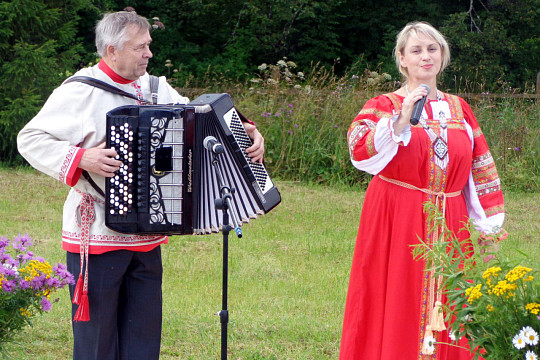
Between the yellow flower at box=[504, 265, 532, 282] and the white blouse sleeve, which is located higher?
the white blouse sleeve

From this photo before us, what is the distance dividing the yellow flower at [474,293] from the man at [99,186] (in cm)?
120

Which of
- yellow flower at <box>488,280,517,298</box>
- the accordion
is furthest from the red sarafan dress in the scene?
yellow flower at <box>488,280,517,298</box>

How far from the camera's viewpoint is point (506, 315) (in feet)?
8.19

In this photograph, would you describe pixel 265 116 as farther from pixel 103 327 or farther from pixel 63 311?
pixel 103 327

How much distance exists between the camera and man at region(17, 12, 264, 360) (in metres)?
3.17

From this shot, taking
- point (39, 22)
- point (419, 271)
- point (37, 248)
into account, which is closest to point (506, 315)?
point (419, 271)

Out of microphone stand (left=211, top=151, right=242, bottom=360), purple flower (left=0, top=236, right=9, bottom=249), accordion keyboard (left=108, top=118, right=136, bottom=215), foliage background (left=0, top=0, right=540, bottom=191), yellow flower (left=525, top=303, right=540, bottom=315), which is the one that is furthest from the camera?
foliage background (left=0, top=0, right=540, bottom=191)

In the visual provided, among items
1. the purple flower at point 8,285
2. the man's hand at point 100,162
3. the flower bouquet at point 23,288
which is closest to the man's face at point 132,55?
the man's hand at point 100,162

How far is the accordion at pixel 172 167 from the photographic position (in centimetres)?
315

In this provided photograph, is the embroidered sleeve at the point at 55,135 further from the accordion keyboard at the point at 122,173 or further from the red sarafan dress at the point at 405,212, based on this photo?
the red sarafan dress at the point at 405,212

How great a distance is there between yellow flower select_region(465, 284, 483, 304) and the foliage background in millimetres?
7329

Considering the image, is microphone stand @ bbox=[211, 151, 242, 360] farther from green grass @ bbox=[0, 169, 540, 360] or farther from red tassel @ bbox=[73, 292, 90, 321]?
green grass @ bbox=[0, 169, 540, 360]

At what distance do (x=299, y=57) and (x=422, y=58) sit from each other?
1558 cm

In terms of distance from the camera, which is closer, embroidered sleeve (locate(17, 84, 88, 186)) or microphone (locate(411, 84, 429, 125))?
embroidered sleeve (locate(17, 84, 88, 186))
